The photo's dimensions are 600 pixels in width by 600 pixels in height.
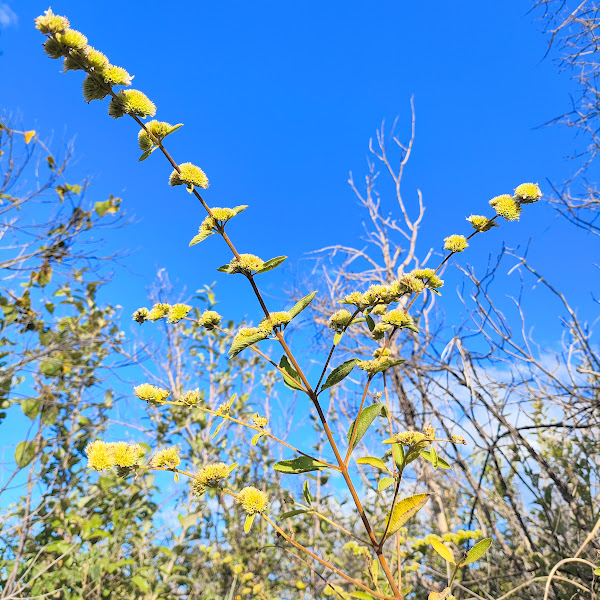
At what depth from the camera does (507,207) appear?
3.33ft

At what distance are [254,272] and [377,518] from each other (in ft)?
11.0

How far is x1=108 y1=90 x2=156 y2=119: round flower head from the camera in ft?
2.82

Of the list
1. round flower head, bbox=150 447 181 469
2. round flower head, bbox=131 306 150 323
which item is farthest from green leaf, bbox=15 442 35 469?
round flower head, bbox=150 447 181 469

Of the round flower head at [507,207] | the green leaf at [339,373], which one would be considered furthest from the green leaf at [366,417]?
the round flower head at [507,207]

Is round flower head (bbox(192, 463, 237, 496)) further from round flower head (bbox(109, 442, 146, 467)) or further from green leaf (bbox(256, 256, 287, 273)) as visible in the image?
green leaf (bbox(256, 256, 287, 273))

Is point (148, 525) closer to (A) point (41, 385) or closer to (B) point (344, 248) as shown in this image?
(A) point (41, 385)

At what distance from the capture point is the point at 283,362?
0.97 m

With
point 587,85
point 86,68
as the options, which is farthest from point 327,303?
point 86,68

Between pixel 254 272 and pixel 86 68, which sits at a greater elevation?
pixel 86 68

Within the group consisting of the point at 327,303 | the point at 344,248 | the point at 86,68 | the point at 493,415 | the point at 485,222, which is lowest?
the point at 493,415

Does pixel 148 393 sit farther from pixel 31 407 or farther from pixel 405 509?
pixel 31 407

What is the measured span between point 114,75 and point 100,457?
31.7 inches

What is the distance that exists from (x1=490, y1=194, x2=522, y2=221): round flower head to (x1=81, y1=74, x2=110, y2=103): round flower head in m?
0.94

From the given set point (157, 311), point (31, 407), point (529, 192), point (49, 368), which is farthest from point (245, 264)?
point (49, 368)
